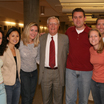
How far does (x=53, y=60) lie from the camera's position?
8.95ft

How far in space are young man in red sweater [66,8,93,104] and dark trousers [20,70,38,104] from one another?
29.2 inches

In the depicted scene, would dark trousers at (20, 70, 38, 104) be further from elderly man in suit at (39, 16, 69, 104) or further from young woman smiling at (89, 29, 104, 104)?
young woman smiling at (89, 29, 104, 104)

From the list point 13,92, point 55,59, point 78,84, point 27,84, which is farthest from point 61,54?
point 13,92

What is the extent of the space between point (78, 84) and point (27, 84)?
1.04m

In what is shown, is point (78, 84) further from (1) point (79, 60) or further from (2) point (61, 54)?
(2) point (61, 54)

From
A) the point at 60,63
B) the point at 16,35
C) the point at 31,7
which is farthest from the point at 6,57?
the point at 31,7

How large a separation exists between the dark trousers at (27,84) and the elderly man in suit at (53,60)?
0.18m

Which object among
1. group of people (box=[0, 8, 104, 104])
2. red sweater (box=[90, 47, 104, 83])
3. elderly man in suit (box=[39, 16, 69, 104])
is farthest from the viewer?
elderly man in suit (box=[39, 16, 69, 104])

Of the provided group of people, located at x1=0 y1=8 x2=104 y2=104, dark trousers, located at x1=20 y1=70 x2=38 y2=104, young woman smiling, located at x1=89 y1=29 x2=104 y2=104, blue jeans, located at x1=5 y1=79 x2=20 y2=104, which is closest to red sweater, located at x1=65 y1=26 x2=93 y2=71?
group of people, located at x1=0 y1=8 x2=104 y2=104

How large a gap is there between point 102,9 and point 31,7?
594cm

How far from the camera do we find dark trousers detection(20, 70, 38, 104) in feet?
8.84

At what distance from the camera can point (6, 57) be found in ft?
7.45

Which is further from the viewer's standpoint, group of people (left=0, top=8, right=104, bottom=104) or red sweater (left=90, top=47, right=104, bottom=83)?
group of people (left=0, top=8, right=104, bottom=104)

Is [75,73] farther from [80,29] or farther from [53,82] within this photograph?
[80,29]
